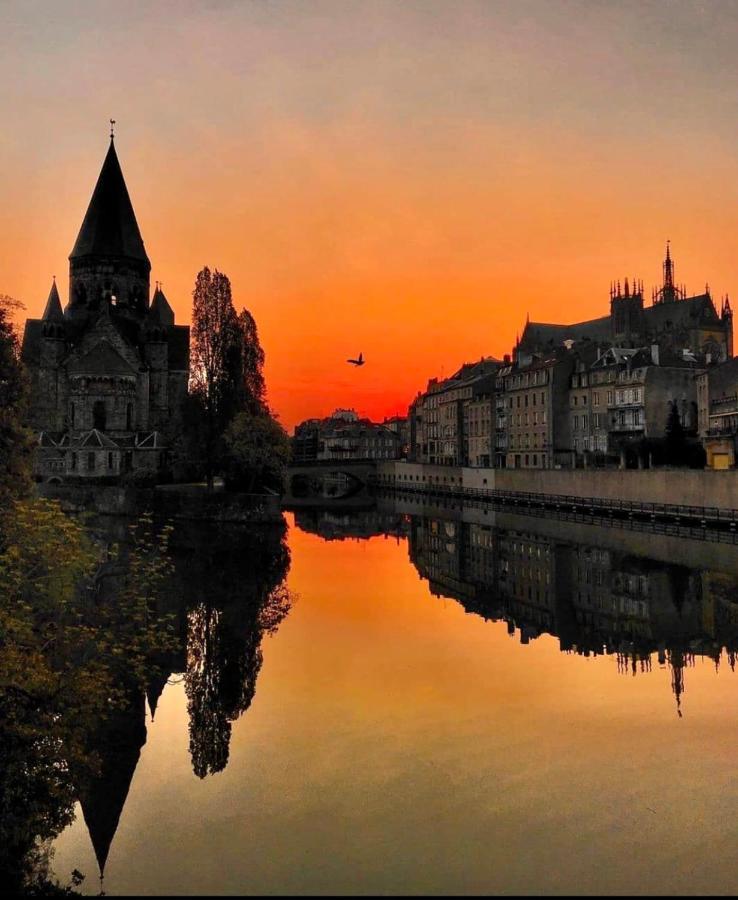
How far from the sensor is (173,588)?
29984 millimetres

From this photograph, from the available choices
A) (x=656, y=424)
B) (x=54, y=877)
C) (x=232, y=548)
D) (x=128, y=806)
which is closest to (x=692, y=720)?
(x=128, y=806)

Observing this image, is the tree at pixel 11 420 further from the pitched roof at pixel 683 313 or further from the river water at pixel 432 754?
the pitched roof at pixel 683 313

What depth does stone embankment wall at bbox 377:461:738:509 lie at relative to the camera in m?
49.4

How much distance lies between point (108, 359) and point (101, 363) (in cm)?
86

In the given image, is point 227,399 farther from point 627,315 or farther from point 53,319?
point 627,315

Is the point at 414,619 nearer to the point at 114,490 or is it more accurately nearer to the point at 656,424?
the point at 114,490

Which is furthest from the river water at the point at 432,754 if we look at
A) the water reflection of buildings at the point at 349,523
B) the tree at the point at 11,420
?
the water reflection of buildings at the point at 349,523

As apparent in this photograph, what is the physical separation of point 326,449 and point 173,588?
141m

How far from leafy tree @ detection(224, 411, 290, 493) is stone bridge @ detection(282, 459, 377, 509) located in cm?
2496

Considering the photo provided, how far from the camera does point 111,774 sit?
14.0 m

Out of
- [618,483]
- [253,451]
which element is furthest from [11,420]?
[618,483]

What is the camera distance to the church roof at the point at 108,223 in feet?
271

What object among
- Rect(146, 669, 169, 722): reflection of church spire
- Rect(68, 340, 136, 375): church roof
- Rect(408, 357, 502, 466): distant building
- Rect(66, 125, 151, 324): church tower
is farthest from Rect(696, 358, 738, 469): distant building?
Rect(66, 125, 151, 324): church tower

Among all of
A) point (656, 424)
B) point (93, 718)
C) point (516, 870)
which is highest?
point (656, 424)
